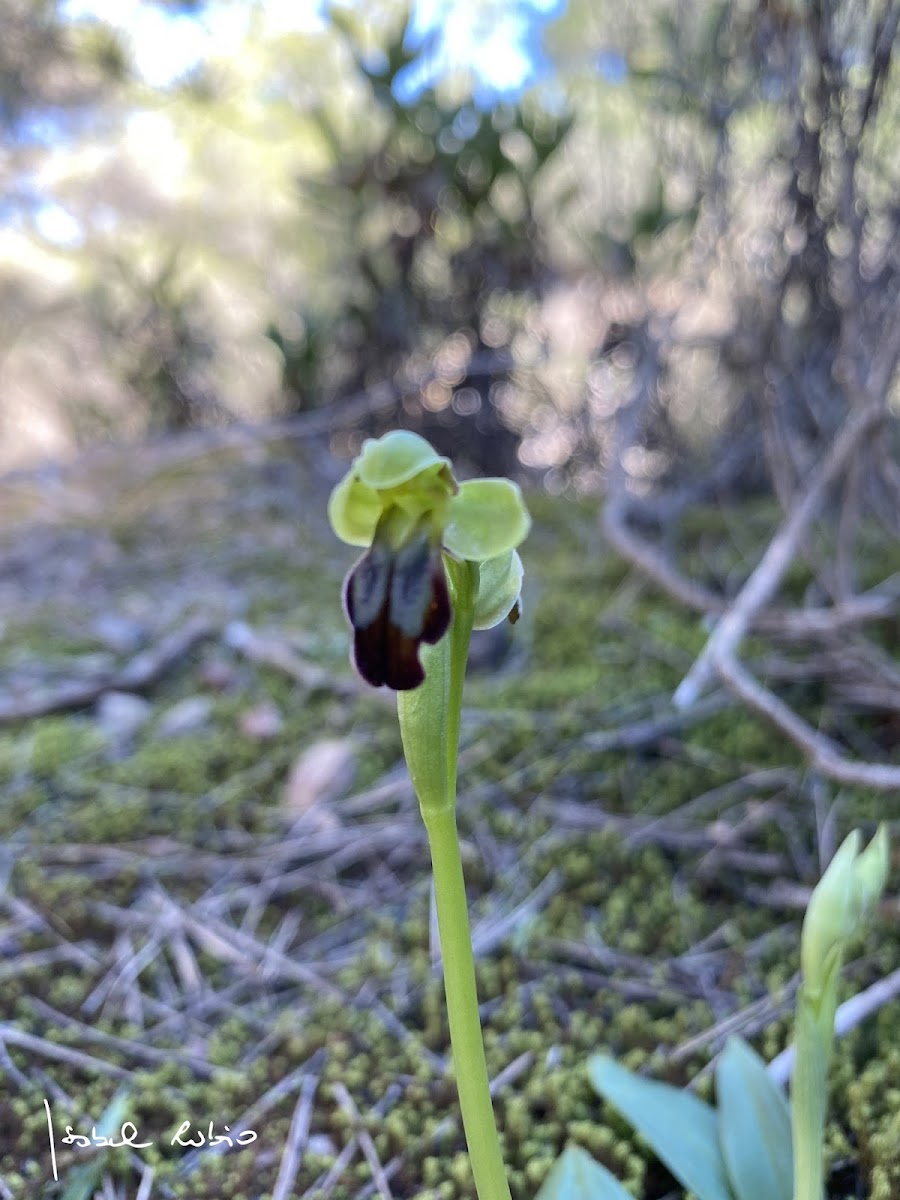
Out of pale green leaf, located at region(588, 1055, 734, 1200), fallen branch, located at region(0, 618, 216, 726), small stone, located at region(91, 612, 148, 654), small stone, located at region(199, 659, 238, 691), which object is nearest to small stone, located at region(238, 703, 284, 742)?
small stone, located at region(199, 659, 238, 691)

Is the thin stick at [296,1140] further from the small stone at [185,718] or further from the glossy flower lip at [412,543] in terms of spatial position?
the small stone at [185,718]

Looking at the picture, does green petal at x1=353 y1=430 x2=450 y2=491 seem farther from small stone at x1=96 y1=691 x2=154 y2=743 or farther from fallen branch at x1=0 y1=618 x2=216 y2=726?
fallen branch at x1=0 y1=618 x2=216 y2=726

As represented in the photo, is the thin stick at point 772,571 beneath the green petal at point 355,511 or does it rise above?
above

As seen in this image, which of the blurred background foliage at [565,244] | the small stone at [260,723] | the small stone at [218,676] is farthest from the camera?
the small stone at [218,676]

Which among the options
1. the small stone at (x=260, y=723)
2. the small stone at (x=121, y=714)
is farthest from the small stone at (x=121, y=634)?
the small stone at (x=260, y=723)

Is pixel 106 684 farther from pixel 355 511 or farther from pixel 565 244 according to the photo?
pixel 565 244

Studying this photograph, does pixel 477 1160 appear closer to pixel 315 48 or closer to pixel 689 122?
pixel 689 122
